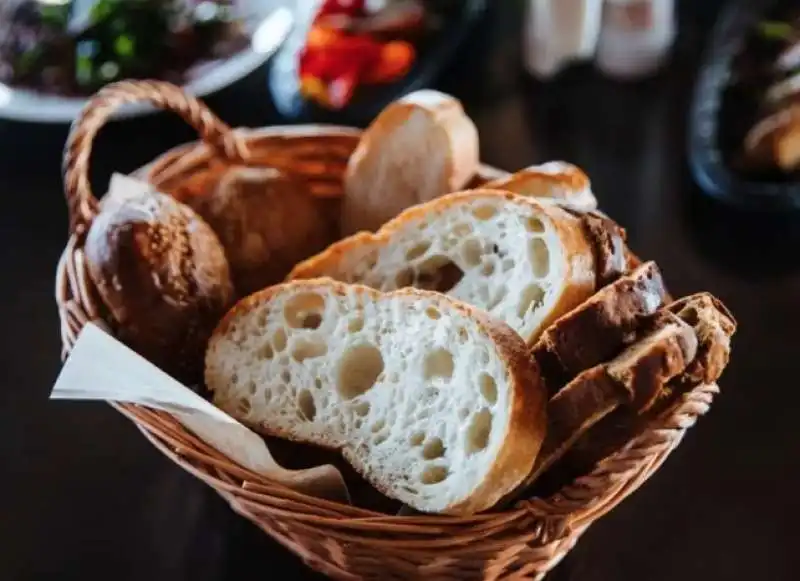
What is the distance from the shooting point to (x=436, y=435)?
2.49 ft

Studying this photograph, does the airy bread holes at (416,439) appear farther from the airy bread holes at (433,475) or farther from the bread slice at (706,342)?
the bread slice at (706,342)

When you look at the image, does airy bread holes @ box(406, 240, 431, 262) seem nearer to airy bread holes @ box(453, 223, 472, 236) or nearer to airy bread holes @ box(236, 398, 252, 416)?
airy bread holes @ box(453, 223, 472, 236)

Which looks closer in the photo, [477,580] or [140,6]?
[477,580]

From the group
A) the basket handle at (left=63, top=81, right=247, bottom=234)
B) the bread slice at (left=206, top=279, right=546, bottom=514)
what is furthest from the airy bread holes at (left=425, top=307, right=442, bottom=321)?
the basket handle at (left=63, top=81, right=247, bottom=234)

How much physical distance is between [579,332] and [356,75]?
72cm

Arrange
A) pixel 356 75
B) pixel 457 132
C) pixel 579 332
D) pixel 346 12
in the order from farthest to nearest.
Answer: pixel 346 12, pixel 356 75, pixel 457 132, pixel 579 332

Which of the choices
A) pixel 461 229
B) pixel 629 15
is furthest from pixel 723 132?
pixel 461 229

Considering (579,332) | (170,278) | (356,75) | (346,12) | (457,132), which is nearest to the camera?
(579,332)

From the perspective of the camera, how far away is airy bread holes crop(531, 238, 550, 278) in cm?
84

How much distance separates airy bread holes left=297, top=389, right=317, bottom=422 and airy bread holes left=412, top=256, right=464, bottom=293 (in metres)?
0.15

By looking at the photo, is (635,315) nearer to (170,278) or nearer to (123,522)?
(170,278)

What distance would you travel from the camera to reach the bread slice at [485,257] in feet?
2.69

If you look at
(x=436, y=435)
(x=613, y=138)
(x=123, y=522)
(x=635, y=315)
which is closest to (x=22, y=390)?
Result: (x=123, y=522)

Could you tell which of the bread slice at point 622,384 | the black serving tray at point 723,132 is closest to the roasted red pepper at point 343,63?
the black serving tray at point 723,132
